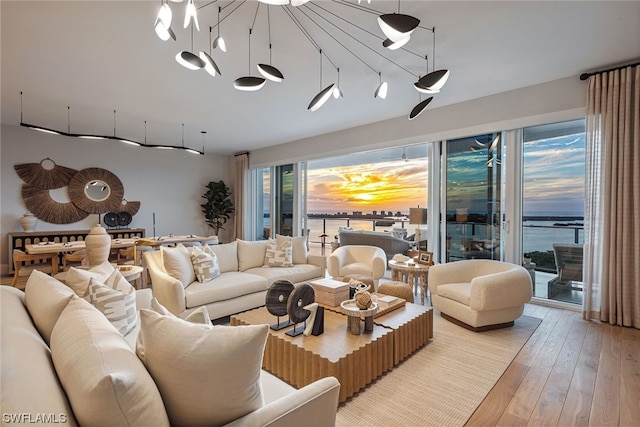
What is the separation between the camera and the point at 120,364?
2.87 ft

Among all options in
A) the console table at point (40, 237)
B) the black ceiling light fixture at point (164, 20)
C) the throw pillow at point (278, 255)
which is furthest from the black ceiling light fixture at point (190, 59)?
the console table at point (40, 237)

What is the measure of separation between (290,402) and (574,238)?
→ 171 inches

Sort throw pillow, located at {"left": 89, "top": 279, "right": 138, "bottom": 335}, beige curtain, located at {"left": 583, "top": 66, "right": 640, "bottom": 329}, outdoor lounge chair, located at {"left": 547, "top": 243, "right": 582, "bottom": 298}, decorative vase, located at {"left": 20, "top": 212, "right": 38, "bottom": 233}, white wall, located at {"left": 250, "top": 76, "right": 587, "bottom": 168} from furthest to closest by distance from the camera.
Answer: decorative vase, located at {"left": 20, "top": 212, "right": 38, "bottom": 233}, outdoor lounge chair, located at {"left": 547, "top": 243, "right": 582, "bottom": 298}, white wall, located at {"left": 250, "top": 76, "right": 587, "bottom": 168}, beige curtain, located at {"left": 583, "top": 66, "right": 640, "bottom": 329}, throw pillow, located at {"left": 89, "top": 279, "right": 138, "bottom": 335}

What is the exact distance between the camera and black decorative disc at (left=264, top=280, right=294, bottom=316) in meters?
2.13

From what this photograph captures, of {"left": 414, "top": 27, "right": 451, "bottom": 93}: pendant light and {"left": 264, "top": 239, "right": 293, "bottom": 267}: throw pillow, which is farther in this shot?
{"left": 264, "top": 239, "right": 293, "bottom": 267}: throw pillow

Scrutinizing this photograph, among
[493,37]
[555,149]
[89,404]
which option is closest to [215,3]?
[493,37]

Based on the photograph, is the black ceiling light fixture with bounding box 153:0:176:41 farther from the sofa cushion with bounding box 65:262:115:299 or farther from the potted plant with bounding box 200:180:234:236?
the potted plant with bounding box 200:180:234:236

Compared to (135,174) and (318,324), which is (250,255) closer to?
(318,324)

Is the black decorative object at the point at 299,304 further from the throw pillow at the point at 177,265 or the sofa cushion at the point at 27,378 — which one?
the throw pillow at the point at 177,265

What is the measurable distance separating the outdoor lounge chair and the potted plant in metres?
6.91

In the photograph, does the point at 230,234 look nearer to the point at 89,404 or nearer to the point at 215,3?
the point at 215,3

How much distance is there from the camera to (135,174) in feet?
22.9

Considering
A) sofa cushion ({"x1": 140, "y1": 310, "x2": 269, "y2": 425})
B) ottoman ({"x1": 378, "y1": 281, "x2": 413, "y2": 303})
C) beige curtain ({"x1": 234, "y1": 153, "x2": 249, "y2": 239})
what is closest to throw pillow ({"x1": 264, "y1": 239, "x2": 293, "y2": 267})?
ottoman ({"x1": 378, "y1": 281, "x2": 413, "y2": 303})

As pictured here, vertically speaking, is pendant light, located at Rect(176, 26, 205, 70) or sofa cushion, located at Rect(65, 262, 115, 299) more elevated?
pendant light, located at Rect(176, 26, 205, 70)
